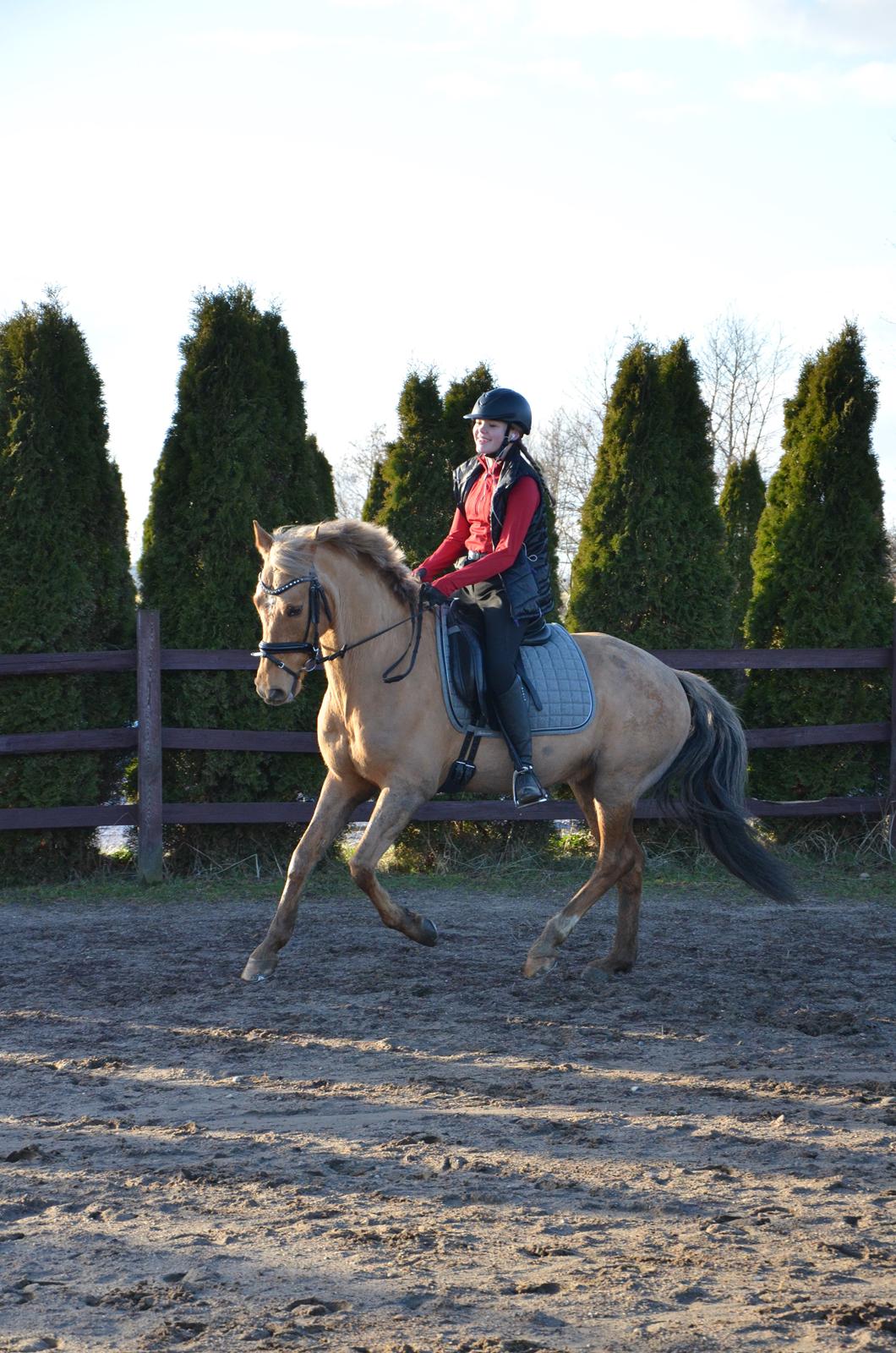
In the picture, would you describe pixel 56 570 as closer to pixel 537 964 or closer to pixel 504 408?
pixel 504 408

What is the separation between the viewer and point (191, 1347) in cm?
279

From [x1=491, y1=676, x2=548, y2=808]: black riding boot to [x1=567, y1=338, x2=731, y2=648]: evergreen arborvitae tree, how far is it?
4.86 metres

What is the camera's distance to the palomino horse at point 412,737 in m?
6.45

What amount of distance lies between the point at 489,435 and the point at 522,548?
2.04 ft

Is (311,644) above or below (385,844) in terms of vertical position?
above

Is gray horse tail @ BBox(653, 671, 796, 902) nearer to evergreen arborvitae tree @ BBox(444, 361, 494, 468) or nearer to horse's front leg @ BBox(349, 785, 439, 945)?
horse's front leg @ BBox(349, 785, 439, 945)

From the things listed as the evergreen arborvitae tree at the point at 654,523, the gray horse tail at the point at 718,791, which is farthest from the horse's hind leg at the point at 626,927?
the evergreen arborvitae tree at the point at 654,523

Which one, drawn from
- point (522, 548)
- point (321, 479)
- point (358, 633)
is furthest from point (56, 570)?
point (522, 548)

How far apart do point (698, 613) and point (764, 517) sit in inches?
51.6

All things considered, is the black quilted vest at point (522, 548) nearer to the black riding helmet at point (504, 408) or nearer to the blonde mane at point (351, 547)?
the black riding helmet at point (504, 408)

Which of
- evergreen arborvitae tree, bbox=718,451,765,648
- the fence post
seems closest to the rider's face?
the fence post

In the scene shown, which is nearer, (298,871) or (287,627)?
(287,627)

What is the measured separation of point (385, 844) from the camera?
6.56 m

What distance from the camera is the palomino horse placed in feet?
21.1
